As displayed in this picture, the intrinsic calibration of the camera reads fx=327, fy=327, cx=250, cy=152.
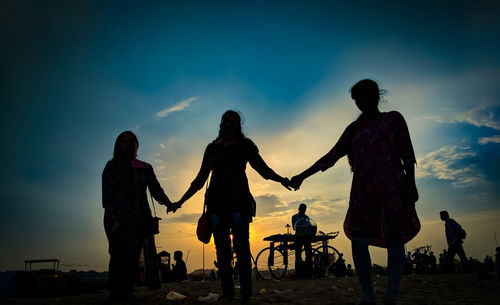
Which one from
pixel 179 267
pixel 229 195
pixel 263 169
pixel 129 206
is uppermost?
pixel 263 169

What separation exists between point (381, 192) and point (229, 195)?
1.77 meters

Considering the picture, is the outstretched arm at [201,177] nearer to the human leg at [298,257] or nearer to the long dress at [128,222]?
Answer: the long dress at [128,222]

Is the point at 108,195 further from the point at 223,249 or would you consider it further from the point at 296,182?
the point at 296,182

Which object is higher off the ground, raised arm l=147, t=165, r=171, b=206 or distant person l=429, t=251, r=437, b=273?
raised arm l=147, t=165, r=171, b=206

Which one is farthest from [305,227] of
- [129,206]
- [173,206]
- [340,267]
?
[129,206]

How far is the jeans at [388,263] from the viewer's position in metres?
2.91

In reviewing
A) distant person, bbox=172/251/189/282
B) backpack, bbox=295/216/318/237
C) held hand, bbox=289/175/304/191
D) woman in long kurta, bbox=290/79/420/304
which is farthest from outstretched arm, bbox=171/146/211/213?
backpack, bbox=295/216/318/237

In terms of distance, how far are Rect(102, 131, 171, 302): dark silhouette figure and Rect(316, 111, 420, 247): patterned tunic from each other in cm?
249

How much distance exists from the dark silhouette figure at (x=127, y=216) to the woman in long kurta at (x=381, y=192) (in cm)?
248

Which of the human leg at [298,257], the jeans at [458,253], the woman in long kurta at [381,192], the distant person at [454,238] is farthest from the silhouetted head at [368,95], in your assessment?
the jeans at [458,253]

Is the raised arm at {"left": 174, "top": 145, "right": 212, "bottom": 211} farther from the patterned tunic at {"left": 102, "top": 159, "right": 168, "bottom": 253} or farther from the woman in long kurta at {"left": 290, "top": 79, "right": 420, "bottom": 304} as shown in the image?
the woman in long kurta at {"left": 290, "top": 79, "right": 420, "bottom": 304}

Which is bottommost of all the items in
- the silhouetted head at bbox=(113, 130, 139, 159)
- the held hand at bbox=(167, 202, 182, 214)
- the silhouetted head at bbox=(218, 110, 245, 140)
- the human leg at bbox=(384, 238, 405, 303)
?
the human leg at bbox=(384, 238, 405, 303)

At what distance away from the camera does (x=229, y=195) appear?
13.1 ft

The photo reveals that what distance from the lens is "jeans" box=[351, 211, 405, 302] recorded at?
291 centimetres
